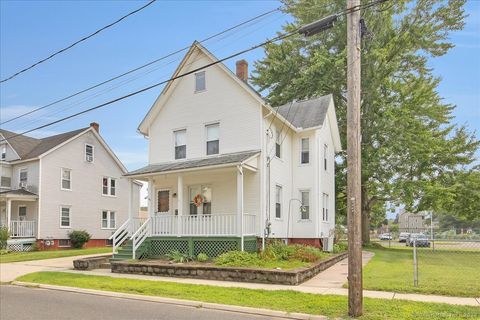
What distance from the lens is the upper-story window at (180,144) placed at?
19984mm

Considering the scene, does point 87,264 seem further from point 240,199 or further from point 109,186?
point 109,186

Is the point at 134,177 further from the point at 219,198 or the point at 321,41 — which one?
the point at 321,41

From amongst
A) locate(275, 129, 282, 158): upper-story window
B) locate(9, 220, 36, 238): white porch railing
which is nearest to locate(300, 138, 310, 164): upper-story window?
locate(275, 129, 282, 158): upper-story window

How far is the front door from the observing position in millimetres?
20125

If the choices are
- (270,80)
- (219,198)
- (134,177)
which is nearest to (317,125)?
(219,198)

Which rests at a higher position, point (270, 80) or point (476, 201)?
point (270, 80)

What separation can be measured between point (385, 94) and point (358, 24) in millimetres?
21939

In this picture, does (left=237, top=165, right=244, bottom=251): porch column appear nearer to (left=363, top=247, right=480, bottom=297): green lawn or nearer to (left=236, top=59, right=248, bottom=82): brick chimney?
(left=363, top=247, right=480, bottom=297): green lawn

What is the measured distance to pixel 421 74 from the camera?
32.2m

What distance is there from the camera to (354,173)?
330 inches

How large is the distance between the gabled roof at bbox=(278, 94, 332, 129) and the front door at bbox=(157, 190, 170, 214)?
7414 millimetres

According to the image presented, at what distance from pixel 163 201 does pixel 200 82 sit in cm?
598

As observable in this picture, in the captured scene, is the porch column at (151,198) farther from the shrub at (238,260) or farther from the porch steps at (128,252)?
the shrub at (238,260)

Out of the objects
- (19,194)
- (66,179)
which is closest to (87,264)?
(19,194)
